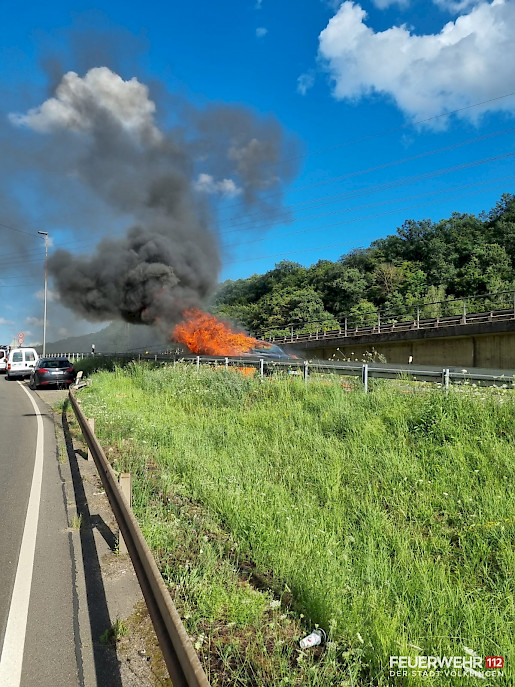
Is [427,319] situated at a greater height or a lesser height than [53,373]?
greater

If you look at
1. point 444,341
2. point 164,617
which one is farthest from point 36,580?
point 444,341

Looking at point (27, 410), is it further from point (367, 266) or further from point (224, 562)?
point (367, 266)

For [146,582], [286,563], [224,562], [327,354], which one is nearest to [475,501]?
[286,563]

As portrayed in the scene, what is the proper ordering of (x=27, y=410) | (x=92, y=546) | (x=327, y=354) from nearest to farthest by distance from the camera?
(x=92, y=546), (x=27, y=410), (x=327, y=354)

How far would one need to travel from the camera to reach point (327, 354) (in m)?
33.9

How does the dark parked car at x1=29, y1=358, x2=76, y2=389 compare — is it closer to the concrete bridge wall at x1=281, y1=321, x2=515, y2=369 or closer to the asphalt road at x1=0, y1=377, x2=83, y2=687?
the concrete bridge wall at x1=281, y1=321, x2=515, y2=369

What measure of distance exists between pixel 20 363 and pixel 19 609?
28158mm

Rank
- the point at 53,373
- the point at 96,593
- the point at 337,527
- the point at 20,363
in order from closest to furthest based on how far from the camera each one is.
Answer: the point at 96,593
the point at 337,527
the point at 53,373
the point at 20,363

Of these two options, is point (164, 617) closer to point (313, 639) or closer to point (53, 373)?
point (313, 639)

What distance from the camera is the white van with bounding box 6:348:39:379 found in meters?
28.3

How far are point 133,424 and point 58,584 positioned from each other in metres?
5.03

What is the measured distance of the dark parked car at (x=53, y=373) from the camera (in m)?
20.9

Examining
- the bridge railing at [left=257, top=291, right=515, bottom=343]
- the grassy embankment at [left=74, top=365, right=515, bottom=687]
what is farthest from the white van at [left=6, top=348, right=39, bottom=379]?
the grassy embankment at [left=74, top=365, right=515, bottom=687]

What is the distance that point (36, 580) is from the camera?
378cm
